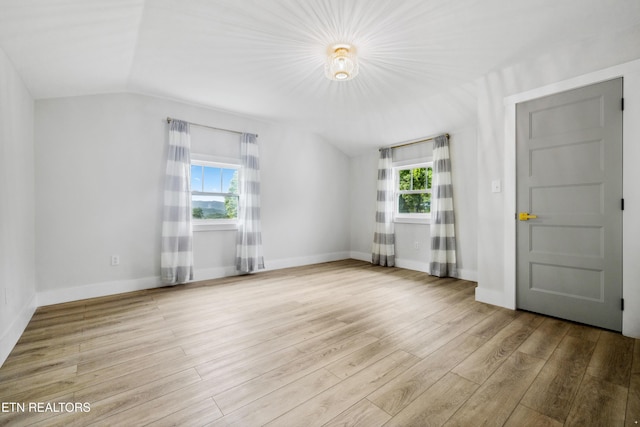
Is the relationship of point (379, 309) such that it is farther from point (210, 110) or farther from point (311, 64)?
point (210, 110)

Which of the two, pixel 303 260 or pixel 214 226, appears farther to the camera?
pixel 303 260

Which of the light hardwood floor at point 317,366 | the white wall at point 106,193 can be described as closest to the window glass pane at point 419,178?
the light hardwood floor at point 317,366

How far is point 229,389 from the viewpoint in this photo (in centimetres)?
155

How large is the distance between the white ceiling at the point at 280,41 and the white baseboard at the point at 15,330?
200 centimetres

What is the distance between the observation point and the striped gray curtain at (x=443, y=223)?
4.14m

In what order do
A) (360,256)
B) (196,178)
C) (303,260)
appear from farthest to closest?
(360,256) < (303,260) < (196,178)

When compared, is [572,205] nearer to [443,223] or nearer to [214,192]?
[443,223]

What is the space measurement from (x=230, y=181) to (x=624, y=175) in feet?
14.3

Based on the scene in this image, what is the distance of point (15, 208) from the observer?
2258 mm

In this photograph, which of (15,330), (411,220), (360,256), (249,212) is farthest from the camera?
(360,256)

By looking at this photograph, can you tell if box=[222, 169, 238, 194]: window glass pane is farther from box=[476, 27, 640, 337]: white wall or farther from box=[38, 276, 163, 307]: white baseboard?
box=[476, 27, 640, 337]: white wall

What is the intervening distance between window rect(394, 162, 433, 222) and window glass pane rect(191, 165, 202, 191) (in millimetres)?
3299

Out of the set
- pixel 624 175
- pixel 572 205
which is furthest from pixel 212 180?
pixel 624 175

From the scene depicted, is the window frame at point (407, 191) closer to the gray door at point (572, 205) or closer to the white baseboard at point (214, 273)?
the gray door at point (572, 205)
